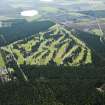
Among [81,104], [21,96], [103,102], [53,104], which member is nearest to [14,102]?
[21,96]

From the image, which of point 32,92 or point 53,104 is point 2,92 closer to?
point 32,92

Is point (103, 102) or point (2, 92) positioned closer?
point (103, 102)

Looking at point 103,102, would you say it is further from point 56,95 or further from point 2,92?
point 2,92

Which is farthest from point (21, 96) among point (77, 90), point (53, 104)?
point (77, 90)

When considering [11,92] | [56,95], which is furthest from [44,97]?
[11,92]

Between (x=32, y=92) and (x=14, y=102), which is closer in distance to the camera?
(x=14, y=102)

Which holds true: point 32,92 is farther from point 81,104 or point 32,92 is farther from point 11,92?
point 81,104
